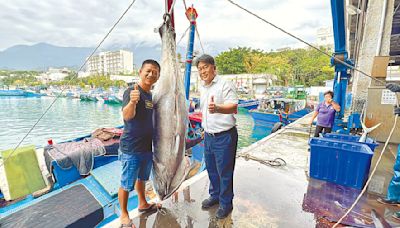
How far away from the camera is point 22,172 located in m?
4.03

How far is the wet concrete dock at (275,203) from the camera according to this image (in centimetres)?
226

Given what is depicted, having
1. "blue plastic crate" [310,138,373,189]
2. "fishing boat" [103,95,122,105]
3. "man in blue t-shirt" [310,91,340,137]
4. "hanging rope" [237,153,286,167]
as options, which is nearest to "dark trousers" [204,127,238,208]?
"blue plastic crate" [310,138,373,189]

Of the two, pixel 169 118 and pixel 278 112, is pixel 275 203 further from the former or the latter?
pixel 278 112

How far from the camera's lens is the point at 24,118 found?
2364cm

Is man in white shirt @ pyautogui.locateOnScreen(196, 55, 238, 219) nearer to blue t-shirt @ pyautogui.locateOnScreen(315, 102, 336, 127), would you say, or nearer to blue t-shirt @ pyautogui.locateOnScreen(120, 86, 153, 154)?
blue t-shirt @ pyautogui.locateOnScreen(120, 86, 153, 154)

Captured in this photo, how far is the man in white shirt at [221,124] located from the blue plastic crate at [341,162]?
1923mm

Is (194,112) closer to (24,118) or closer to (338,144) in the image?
(338,144)

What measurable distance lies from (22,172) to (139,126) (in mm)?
3831

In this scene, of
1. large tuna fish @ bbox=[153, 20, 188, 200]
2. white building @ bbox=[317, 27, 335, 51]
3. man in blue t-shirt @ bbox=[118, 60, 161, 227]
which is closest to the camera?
large tuna fish @ bbox=[153, 20, 188, 200]

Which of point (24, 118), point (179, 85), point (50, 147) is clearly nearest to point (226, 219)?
point (179, 85)

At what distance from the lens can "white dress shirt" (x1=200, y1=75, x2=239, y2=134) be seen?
6.64 ft

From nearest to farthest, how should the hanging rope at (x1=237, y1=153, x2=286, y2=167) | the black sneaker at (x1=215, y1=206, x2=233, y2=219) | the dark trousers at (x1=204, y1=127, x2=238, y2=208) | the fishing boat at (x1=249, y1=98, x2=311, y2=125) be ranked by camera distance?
the dark trousers at (x1=204, y1=127, x2=238, y2=208) → the black sneaker at (x1=215, y1=206, x2=233, y2=219) → the hanging rope at (x1=237, y1=153, x2=286, y2=167) → the fishing boat at (x1=249, y1=98, x2=311, y2=125)

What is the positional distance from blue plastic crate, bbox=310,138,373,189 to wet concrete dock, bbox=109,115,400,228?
0.46ft

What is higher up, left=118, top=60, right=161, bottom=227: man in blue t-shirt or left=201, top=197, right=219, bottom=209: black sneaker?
left=118, top=60, right=161, bottom=227: man in blue t-shirt
